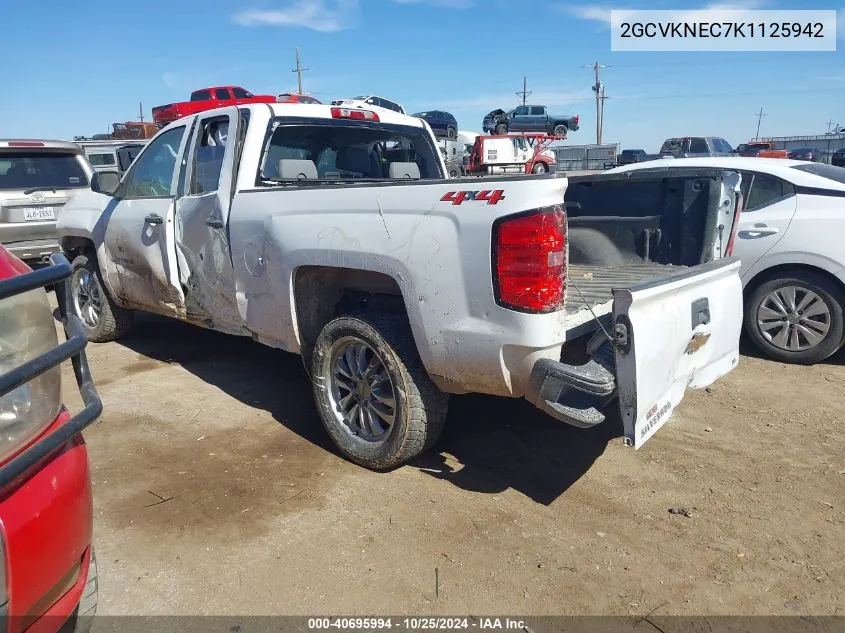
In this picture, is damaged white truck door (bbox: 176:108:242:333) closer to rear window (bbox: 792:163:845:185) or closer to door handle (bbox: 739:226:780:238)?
door handle (bbox: 739:226:780:238)

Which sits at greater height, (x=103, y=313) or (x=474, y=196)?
(x=474, y=196)

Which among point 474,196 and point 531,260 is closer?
point 531,260

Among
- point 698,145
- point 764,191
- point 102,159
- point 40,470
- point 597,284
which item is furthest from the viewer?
point 698,145

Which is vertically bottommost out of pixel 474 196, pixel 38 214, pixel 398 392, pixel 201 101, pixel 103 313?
pixel 103 313

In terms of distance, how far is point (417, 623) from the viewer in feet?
8.03

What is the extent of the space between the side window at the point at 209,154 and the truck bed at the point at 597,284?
7.95ft

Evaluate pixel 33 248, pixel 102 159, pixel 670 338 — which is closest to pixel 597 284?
pixel 670 338

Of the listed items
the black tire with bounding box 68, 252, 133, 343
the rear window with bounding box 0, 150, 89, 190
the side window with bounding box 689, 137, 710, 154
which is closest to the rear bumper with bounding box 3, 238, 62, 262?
the rear window with bounding box 0, 150, 89, 190

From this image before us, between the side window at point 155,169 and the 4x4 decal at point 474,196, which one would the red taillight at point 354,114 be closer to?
the side window at point 155,169

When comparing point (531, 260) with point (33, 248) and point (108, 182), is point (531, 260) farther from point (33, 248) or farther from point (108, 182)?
point (33, 248)

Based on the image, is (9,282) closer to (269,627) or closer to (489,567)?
(269,627)

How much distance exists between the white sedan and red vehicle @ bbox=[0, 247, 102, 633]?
5.07 m

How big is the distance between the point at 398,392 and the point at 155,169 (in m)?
3.02

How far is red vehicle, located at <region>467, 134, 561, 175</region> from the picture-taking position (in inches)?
982
